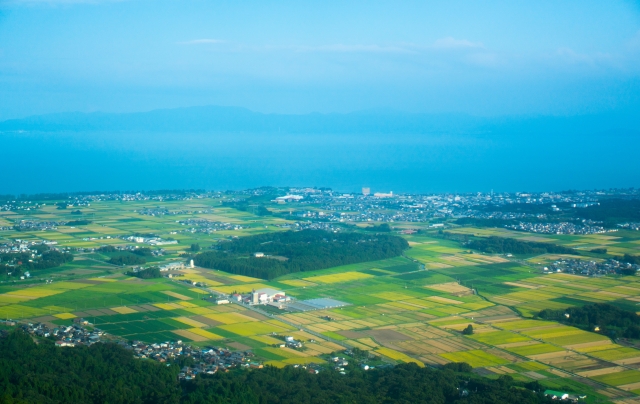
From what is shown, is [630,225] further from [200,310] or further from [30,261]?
[30,261]

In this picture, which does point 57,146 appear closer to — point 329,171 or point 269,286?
point 329,171

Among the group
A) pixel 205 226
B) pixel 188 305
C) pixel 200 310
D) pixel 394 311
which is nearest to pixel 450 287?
pixel 394 311

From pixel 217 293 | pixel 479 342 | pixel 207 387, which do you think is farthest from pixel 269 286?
pixel 207 387

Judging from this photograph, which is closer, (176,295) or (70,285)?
(176,295)

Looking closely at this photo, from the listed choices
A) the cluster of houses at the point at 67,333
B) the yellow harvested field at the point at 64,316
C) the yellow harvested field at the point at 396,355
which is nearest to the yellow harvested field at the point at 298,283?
the yellow harvested field at the point at 64,316

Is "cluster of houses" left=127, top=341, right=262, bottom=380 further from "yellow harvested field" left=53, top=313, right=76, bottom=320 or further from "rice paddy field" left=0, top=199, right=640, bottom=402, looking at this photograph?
"yellow harvested field" left=53, top=313, right=76, bottom=320

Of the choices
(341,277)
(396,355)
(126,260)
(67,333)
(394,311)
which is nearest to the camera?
(396,355)
